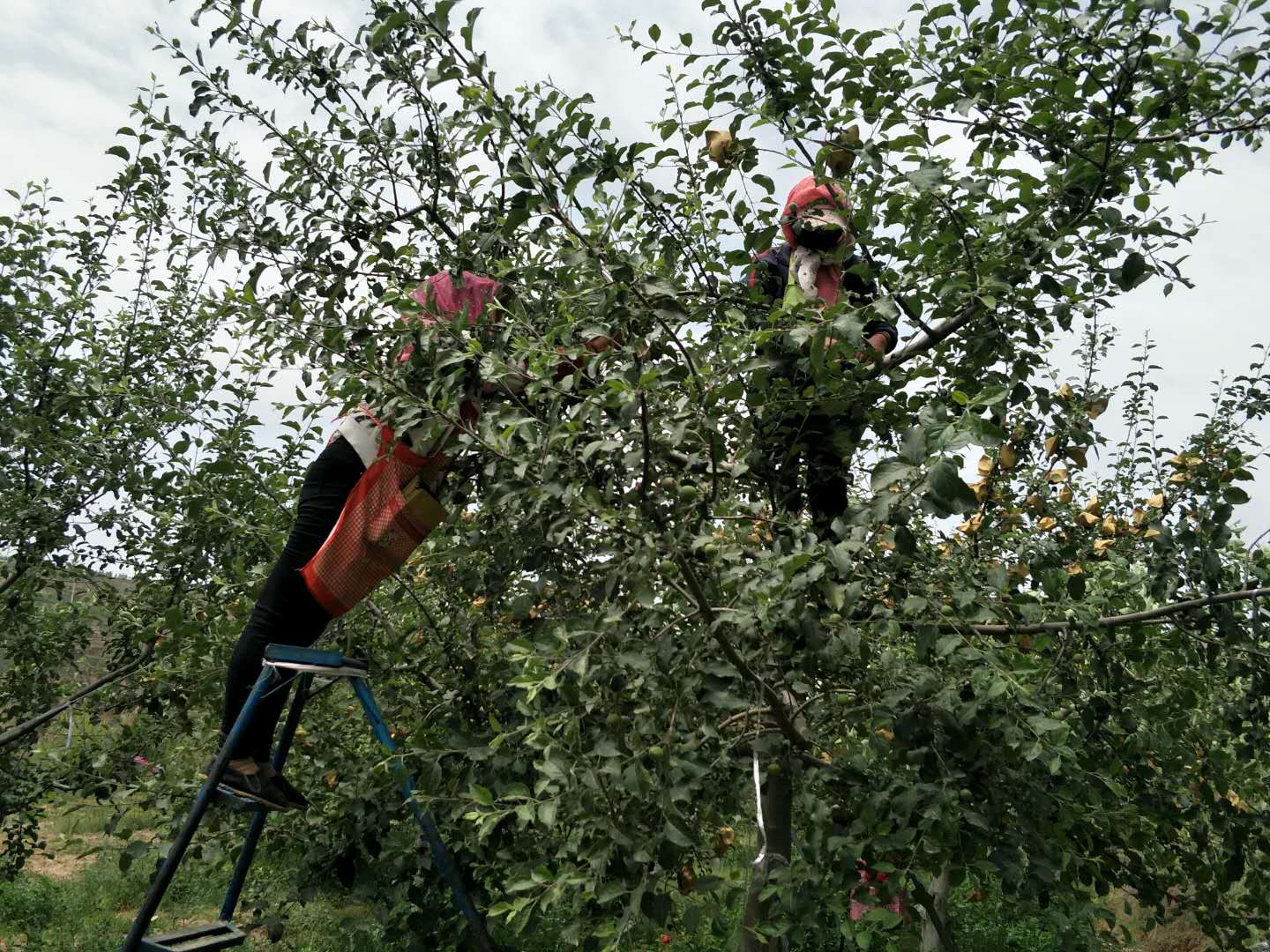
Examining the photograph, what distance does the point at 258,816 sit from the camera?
253 cm

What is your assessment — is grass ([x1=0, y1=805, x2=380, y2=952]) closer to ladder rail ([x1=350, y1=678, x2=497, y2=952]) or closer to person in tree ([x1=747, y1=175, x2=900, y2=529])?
ladder rail ([x1=350, y1=678, x2=497, y2=952])

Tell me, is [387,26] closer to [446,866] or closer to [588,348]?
[588,348]

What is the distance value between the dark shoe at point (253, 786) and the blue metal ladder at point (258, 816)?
0.02 metres

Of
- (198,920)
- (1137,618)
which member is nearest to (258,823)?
(1137,618)

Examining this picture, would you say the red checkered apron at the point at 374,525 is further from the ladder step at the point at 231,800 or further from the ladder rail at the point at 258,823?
the ladder step at the point at 231,800

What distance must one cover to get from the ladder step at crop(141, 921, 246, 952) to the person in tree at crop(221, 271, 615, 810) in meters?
0.37

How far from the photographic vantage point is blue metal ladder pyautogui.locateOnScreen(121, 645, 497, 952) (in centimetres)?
234

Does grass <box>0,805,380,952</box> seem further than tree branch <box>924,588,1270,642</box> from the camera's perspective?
Yes

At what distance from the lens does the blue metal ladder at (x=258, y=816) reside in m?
2.34

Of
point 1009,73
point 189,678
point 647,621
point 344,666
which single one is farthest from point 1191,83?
point 189,678

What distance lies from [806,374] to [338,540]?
3.91 ft

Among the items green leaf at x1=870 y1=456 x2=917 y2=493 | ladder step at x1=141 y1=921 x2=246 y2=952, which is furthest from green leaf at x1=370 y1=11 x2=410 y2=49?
ladder step at x1=141 y1=921 x2=246 y2=952

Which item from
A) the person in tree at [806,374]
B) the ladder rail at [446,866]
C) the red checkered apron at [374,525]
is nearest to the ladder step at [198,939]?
the ladder rail at [446,866]

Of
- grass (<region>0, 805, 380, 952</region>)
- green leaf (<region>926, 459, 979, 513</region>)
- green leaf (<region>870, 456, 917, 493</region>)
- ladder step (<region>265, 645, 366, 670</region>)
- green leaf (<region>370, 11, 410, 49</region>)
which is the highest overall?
green leaf (<region>370, 11, 410, 49</region>)
